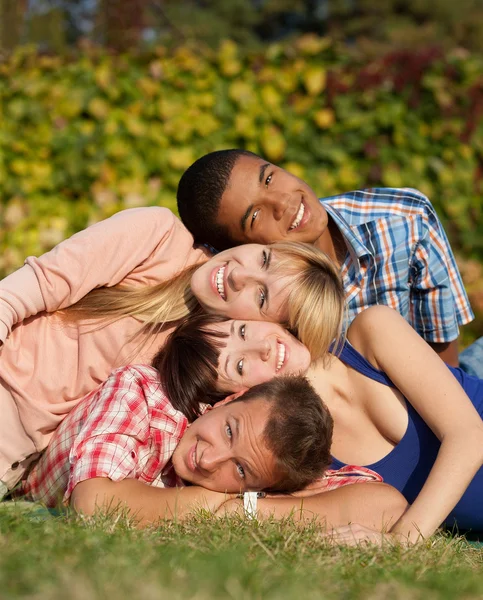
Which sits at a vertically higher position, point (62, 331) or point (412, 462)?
point (62, 331)

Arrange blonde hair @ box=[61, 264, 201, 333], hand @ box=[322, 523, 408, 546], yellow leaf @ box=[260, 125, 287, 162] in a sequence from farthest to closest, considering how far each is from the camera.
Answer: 1. yellow leaf @ box=[260, 125, 287, 162]
2. blonde hair @ box=[61, 264, 201, 333]
3. hand @ box=[322, 523, 408, 546]

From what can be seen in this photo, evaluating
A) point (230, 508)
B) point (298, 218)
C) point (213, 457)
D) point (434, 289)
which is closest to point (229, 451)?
point (213, 457)

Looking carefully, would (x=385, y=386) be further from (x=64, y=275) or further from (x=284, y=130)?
(x=284, y=130)

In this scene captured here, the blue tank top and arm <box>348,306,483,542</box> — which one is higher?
arm <box>348,306,483,542</box>

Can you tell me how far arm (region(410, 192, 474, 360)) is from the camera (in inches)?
172

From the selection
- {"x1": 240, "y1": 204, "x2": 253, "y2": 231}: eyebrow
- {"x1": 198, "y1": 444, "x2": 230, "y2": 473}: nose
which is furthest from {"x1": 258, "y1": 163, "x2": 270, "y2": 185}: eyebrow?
{"x1": 198, "y1": 444, "x2": 230, "y2": 473}: nose

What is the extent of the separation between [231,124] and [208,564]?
547 centimetres

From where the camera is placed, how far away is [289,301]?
10.4 feet

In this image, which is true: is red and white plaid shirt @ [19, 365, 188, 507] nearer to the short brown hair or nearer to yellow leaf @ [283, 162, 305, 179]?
the short brown hair

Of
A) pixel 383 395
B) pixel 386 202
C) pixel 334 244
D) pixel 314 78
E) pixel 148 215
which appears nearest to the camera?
pixel 383 395

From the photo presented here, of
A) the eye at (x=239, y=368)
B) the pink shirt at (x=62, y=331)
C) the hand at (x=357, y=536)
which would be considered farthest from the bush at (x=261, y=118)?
the hand at (x=357, y=536)

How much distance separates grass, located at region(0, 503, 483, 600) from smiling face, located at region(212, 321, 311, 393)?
59cm

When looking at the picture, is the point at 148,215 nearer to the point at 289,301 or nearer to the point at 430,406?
the point at 289,301

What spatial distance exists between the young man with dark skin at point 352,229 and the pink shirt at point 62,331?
37 cm
